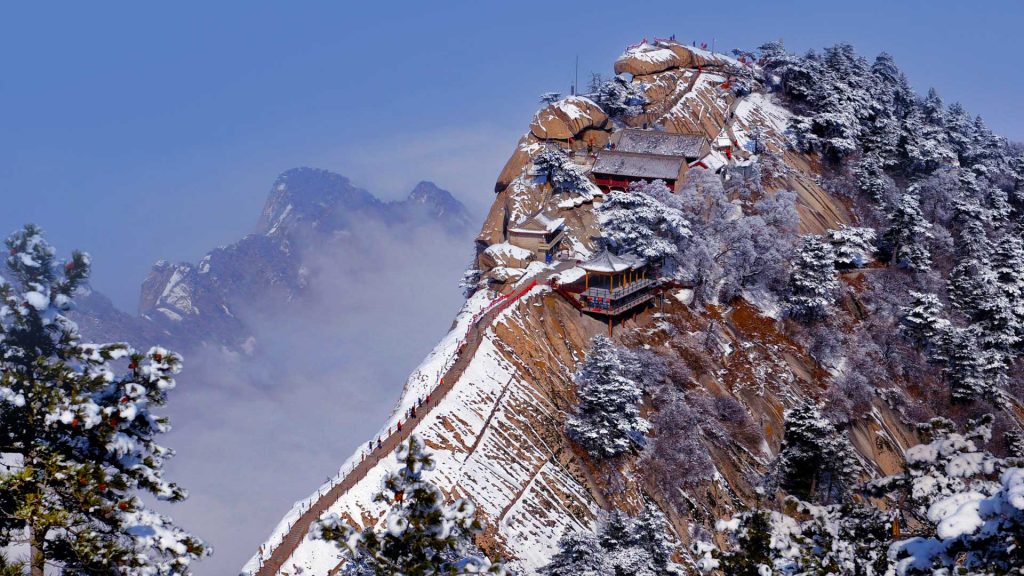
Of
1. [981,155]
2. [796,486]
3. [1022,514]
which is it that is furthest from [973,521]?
[981,155]

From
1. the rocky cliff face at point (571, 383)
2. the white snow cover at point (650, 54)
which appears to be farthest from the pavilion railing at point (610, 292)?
the white snow cover at point (650, 54)

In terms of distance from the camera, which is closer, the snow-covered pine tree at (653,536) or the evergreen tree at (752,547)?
the evergreen tree at (752,547)

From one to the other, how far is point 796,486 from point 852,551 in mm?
29430

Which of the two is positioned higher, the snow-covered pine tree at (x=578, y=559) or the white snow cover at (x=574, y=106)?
the white snow cover at (x=574, y=106)

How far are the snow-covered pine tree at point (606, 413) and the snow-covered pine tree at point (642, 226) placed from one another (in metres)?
14.5

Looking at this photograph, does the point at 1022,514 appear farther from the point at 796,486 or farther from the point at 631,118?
the point at 631,118

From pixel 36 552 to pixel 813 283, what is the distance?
5934 cm

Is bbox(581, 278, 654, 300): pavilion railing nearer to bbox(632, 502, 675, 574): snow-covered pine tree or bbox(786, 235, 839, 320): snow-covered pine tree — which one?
bbox(786, 235, 839, 320): snow-covered pine tree

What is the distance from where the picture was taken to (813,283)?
64938mm

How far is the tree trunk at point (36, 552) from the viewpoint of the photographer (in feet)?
49.2

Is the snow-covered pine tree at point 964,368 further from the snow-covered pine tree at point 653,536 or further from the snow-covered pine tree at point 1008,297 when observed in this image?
the snow-covered pine tree at point 653,536

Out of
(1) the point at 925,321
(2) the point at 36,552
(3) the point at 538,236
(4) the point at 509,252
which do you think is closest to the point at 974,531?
(2) the point at 36,552

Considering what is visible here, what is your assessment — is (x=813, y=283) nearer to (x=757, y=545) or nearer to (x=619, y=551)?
(x=619, y=551)

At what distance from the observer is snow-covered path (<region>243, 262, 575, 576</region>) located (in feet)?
110
